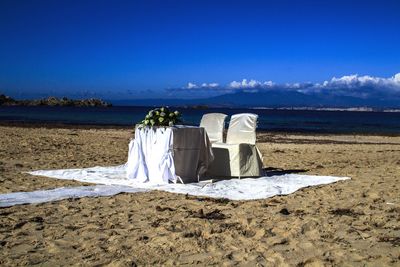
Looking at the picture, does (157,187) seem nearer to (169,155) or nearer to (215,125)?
(169,155)

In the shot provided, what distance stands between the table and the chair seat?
0.32 m

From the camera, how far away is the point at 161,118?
7582mm

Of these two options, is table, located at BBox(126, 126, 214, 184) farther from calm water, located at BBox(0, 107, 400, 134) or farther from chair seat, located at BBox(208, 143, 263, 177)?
calm water, located at BBox(0, 107, 400, 134)

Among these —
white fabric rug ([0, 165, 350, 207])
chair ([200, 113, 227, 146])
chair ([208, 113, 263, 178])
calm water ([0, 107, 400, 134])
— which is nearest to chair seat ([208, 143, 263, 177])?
chair ([208, 113, 263, 178])

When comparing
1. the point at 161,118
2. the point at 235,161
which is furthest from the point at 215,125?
the point at 161,118

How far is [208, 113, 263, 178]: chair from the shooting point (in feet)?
26.2

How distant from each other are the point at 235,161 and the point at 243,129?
0.81 m

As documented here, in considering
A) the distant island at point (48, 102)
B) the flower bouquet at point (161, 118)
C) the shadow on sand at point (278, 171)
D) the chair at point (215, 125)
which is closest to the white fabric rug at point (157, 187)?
the shadow on sand at point (278, 171)

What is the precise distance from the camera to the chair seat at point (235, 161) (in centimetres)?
800

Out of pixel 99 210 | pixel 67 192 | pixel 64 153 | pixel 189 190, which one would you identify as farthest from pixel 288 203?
pixel 64 153

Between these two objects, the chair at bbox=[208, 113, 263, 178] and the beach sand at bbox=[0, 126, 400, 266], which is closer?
the beach sand at bbox=[0, 126, 400, 266]

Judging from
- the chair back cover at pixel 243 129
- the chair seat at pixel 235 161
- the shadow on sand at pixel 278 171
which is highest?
the chair back cover at pixel 243 129

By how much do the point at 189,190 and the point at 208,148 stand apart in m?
1.16

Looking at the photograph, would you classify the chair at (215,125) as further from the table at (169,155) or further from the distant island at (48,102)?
the distant island at (48,102)
